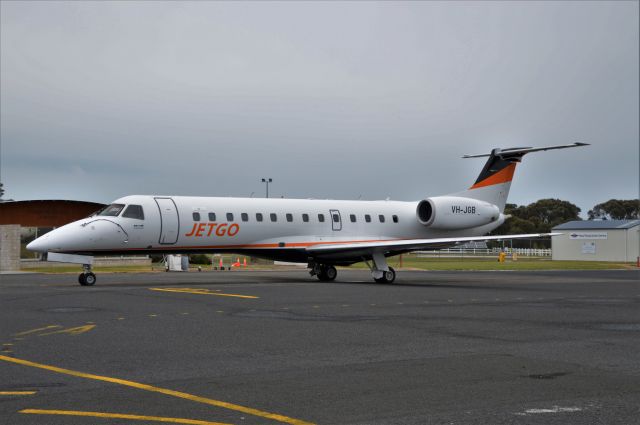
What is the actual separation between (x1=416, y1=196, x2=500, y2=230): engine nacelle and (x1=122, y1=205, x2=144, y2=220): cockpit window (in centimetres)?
1303

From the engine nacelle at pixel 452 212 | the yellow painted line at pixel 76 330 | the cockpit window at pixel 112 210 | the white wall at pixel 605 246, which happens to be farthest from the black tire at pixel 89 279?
the white wall at pixel 605 246

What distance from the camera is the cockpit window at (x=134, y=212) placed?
84.8 ft

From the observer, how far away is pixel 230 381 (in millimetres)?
8133

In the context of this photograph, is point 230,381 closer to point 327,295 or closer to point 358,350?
point 358,350

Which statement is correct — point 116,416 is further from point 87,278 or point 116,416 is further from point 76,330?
point 87,278

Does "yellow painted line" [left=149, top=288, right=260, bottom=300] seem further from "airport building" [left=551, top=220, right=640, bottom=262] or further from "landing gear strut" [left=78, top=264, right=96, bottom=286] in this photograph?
"airport building" [left=551, top=220, right=640, bottom=262]

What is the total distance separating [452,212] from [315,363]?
79.9 feet

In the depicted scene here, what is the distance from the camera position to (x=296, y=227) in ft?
98.0

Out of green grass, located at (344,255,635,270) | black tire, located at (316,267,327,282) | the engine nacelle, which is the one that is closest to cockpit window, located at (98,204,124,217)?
black tire, located at (316,267,327,282)

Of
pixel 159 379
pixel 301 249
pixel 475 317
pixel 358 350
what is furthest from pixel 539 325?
pixel 301 249

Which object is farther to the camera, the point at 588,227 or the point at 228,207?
the point at 588,227

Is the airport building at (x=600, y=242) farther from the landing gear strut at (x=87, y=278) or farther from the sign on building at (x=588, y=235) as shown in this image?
the landing gear strut at (x=87, y=278)

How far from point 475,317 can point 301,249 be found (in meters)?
14.9

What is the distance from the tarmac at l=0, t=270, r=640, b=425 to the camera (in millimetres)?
6723
